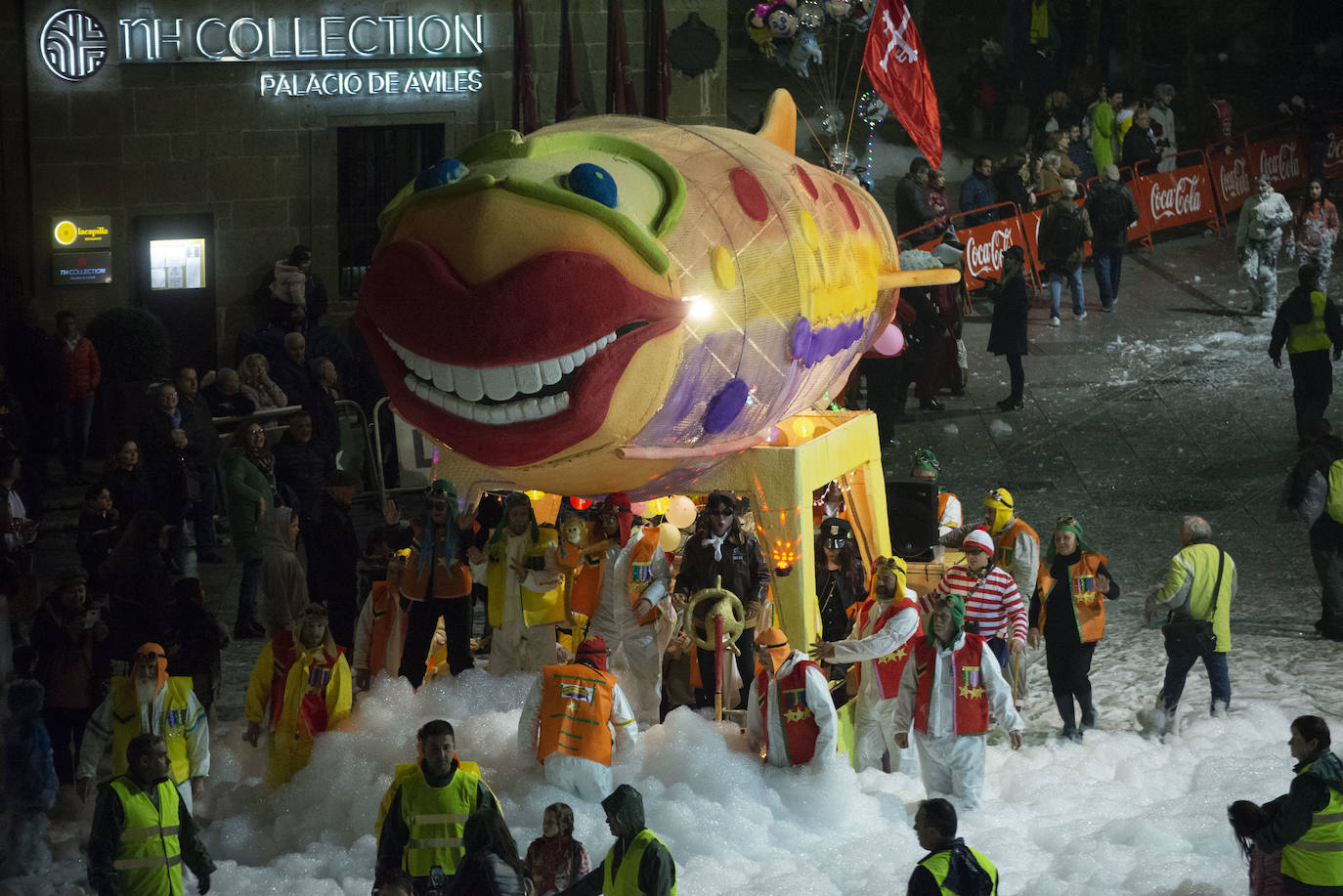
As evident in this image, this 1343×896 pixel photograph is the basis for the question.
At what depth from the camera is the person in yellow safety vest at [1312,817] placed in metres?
7.18

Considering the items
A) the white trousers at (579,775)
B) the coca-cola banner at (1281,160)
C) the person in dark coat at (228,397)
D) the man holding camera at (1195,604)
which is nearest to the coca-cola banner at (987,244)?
the coca-cola banner at (1281,160)

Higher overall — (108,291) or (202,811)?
(108,291)

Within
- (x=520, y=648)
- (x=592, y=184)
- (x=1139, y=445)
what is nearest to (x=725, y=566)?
(x=520, y=648)

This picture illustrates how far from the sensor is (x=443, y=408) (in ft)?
28.2

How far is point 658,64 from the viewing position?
18078 millimetres

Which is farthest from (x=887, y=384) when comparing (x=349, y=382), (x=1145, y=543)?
(x=349, y=382)

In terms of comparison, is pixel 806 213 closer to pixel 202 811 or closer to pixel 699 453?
pixel 699 453

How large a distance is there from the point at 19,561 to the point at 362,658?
2437 mm

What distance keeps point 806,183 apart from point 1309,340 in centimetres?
699

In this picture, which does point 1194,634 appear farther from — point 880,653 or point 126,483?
point 126,483

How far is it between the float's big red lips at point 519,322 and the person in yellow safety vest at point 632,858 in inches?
83.7

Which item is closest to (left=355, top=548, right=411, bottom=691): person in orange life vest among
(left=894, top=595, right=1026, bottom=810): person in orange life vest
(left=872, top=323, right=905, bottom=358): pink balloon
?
(left=894, top=595, right=1026, bottom=810): person in orange life vest

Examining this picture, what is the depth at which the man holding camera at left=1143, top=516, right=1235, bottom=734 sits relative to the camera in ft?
34.2

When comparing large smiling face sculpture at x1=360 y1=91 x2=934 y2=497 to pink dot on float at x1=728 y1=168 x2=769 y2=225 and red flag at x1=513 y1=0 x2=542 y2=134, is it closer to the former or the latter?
pink dot on float at x1=728 y1=168 x2=769 y2=225
